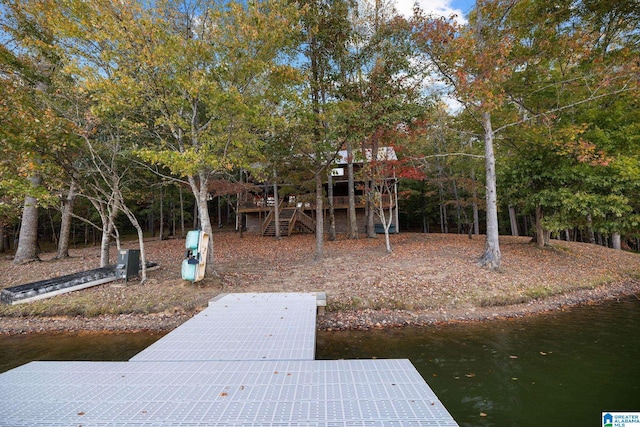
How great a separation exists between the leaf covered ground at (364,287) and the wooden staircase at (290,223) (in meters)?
8.90

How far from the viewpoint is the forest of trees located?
705 cm

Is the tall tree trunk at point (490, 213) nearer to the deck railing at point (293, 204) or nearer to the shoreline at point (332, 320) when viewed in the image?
the shoreline at point (332, 320)

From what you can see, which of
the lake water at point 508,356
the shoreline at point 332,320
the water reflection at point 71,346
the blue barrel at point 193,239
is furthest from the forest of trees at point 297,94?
the lake water at point 508,356

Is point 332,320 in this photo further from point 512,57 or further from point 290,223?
point 290,223

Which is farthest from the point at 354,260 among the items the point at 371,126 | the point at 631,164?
the point at 631,164

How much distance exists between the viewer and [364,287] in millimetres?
7871

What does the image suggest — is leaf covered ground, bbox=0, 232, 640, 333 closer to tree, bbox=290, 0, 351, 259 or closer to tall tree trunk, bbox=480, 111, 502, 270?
tall tree trunk, bbox=480, 111, 502, 270

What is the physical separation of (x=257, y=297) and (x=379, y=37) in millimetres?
11047

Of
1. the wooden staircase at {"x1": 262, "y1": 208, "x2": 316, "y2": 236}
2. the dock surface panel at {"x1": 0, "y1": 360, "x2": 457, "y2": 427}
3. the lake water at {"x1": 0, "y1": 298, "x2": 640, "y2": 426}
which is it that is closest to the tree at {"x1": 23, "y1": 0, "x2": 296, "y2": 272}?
the lake water at {"x1": 0, "y1": 298, "x2": 640, "y2": 426}

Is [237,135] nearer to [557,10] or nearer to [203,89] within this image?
[203,89]

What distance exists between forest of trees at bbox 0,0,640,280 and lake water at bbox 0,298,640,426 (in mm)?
2920

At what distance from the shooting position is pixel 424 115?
1070cm

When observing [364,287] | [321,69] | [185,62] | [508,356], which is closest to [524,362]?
[508,356]

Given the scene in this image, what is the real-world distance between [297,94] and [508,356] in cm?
802
